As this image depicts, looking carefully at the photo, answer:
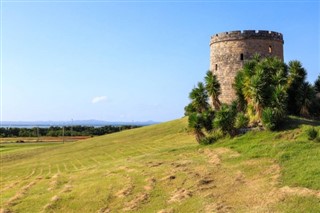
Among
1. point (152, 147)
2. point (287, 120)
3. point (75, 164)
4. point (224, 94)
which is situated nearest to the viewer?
point (287, 120)

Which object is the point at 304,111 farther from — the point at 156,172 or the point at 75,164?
the point at 75,164

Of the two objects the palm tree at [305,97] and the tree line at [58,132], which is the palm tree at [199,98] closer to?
the palm tree at [305,97]

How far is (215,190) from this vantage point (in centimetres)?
1667

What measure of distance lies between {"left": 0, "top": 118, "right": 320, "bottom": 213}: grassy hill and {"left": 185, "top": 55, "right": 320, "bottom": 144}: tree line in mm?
1086

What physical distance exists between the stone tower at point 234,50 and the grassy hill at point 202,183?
48.7 feet

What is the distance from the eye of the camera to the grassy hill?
1495 cm

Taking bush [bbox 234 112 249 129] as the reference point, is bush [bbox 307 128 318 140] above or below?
below

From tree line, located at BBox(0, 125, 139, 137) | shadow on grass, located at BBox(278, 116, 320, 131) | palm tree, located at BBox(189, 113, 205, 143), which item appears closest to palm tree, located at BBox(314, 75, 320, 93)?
shadow on grass, located at BBox(278, 116, 320, 131)

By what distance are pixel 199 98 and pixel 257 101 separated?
219 inches

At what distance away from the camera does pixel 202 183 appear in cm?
1777

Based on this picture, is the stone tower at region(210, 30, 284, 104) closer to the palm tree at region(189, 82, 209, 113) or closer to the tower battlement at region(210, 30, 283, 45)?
the tower battlement at region(210, 30, 283, 45)

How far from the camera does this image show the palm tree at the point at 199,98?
29.9 m

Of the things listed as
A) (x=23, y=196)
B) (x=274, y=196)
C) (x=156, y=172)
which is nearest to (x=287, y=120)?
(x=156, y=172)

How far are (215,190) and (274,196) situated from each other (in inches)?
107
